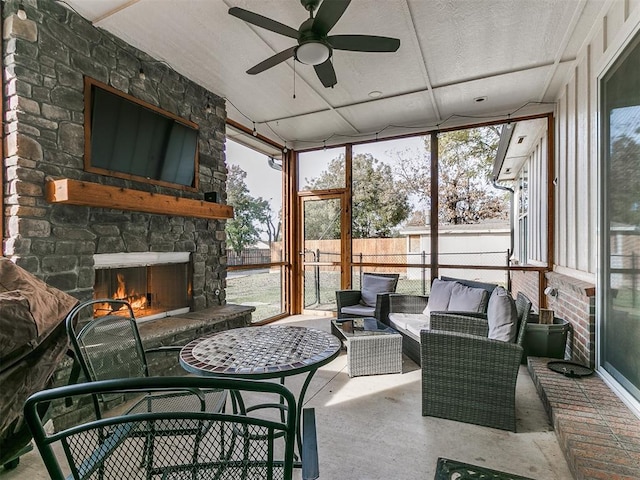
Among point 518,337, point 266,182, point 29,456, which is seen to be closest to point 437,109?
point 266,182

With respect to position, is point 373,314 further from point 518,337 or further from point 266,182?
point 266,182

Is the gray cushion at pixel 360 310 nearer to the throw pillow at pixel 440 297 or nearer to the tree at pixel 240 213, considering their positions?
the throw pillow at pixel 440 297

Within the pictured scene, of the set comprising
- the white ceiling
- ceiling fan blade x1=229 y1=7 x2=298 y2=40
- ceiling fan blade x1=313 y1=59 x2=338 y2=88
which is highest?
the white ceiling

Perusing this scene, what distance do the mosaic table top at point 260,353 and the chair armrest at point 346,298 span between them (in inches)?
103

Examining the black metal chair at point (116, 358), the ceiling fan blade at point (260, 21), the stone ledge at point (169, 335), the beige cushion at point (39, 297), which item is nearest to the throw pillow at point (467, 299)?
the stone ledge at point (169, 335)

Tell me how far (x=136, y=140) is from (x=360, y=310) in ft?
10.9

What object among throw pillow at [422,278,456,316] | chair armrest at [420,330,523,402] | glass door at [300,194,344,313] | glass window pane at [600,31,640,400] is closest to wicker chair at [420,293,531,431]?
chair armrest at [420,330,523,402]

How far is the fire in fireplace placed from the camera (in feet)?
10.0

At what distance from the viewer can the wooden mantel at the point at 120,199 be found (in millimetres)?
2502

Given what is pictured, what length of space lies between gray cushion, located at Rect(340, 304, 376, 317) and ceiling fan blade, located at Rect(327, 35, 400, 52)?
311cm

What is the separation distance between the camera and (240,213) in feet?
16.7

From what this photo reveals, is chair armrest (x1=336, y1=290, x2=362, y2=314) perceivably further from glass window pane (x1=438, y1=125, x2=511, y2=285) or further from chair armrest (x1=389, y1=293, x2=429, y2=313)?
glass window pane (x1=438, y1=125, x2=511, y2=285)

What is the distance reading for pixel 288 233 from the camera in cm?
618

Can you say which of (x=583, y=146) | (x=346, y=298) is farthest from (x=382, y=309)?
(x=583, y=146)
